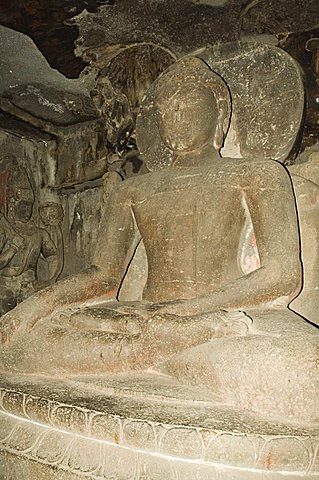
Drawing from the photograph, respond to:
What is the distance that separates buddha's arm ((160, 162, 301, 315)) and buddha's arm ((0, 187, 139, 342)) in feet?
2.00

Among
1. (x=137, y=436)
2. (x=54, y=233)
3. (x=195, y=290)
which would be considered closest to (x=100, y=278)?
(x=195, y=290)

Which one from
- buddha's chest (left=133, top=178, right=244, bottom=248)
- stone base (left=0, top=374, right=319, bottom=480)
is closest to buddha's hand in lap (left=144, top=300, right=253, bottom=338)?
stone base (left=0, top=374, right=319, bottom=480)

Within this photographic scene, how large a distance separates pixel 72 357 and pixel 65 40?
2931 millimetres

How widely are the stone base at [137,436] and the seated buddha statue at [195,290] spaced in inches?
3.8

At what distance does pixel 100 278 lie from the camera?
9.34ft

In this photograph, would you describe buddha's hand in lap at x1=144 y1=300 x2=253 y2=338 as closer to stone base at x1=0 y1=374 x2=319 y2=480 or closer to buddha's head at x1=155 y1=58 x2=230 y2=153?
stone base at x1=0 y1=374 x2=319 y2=480

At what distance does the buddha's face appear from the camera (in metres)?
2.83

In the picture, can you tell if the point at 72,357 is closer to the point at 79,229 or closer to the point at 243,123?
the point at 243,123

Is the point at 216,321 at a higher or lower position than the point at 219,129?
lower

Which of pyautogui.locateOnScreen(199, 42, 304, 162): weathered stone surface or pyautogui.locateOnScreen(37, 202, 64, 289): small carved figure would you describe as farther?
pyautogui.locateOnScreen(37, 202, 64, 289): small carved figure

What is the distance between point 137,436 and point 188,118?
1.72 metres

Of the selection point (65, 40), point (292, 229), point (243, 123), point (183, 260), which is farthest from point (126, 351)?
point (65, 40)

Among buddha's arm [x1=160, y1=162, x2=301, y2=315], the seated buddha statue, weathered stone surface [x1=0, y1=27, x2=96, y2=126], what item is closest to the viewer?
the seated buddha statue

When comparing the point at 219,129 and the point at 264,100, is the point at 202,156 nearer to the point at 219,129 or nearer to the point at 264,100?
the point at 219,129
